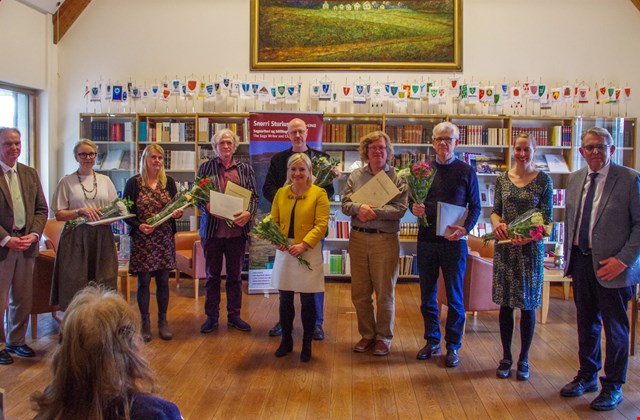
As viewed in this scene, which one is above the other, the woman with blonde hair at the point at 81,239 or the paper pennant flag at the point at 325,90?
the paper pennant flag at the point at 325,90

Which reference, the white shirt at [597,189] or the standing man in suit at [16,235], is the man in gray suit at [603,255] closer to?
the white shirt at [597,189]

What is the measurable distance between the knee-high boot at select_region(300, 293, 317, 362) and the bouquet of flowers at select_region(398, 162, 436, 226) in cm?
96

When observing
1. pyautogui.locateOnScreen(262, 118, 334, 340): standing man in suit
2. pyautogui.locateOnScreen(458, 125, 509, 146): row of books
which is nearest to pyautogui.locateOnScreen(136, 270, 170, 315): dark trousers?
pyautogui.locateOnScreen(262, 118, 334, 340): standing man in suit

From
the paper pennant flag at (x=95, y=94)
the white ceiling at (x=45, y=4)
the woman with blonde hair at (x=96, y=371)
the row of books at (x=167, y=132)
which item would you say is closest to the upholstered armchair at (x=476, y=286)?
the woman with blonde hair at (x=96, y=371)

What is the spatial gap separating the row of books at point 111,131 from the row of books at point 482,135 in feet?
14.1

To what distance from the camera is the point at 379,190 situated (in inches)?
159

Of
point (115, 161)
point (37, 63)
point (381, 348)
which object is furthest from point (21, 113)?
point (381, 348)

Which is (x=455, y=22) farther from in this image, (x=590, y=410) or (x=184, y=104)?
(x=590, y=410)

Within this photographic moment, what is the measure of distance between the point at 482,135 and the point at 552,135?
91 centimetres

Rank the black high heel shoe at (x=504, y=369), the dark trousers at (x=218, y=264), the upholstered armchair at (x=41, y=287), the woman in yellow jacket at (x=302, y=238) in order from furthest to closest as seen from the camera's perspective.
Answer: the dark trousers at (x=218, y=264), the upholstered armchair at (x=41, y=287), the woman in yellow jacket at (x=302, y=238), the black high heel shoe at (x=504, y=369)

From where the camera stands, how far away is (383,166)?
412 cm

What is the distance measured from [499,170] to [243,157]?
10.8 feet

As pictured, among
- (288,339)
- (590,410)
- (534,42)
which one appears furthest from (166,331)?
(534,42)

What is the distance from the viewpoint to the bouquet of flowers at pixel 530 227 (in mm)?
3449
